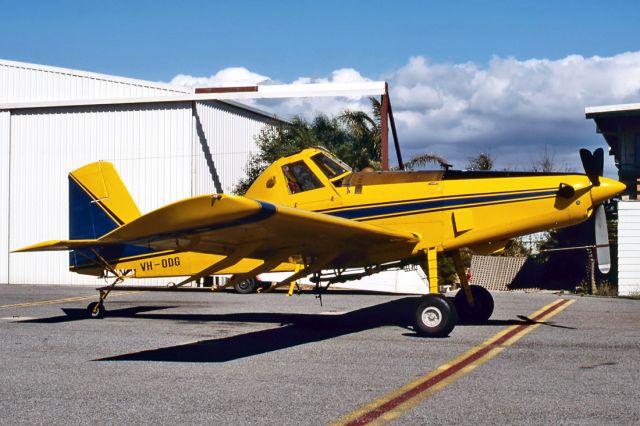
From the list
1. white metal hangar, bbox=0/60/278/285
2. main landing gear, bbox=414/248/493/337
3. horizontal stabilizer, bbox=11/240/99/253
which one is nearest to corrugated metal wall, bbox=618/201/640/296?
main landing gear, bbox=414/248/493/337

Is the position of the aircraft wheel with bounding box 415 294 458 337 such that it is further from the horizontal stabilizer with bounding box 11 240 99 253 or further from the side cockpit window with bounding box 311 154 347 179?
the horizontal stabilizer with bounding box 11 240 99 253

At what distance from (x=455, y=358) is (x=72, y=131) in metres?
21.8

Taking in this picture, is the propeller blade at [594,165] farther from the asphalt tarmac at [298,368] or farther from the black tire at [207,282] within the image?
the black tire at [207,282]

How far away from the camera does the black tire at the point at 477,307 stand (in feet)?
40.7

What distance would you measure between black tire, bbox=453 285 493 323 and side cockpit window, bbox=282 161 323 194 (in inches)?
120

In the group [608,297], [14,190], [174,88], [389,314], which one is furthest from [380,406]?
[14,190]

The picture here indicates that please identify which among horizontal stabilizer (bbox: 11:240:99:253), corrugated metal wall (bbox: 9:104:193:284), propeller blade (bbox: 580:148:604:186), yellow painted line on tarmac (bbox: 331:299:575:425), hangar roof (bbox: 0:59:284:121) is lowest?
yellow painted line on tarmac (bbox: 331:299:575:425)

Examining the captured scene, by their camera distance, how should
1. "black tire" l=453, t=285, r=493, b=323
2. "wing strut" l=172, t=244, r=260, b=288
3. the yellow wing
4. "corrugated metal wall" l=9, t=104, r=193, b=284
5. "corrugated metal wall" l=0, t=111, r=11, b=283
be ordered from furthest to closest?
"corrugated metal wall" l=0, t=111, r=11, b=283, "corrugated metal wall" l=9, t=104, r=193, b=284, "black tire" l=453, t=285, r=493, b=323, "wing strut" l=172, t=244, r=260, b=288, the yellow wing

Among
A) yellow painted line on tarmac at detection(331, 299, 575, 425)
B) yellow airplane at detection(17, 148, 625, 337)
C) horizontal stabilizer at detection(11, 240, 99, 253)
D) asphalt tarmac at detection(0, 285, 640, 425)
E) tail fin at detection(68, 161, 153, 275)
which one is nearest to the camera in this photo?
yellow painted line on tarmac at detection(331, 299, 575, 425)

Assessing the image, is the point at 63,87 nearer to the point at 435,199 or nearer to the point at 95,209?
the point at 95,209

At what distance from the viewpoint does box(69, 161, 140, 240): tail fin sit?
13.7 m

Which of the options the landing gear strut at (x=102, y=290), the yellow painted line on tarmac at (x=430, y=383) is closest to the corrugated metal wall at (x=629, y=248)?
the yellow painted line on tarmac at (x=430, y=383)

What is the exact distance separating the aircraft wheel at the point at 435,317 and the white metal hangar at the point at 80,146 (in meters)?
16.2

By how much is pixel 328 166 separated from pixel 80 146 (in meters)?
17.7
